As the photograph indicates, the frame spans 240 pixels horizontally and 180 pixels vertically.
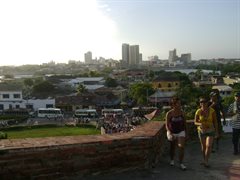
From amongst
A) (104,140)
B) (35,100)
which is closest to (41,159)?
(104,140)

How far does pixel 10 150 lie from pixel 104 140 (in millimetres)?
1260

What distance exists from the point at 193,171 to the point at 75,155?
1809 millimetres

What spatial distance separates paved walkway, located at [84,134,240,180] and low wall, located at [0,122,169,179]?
128 millimetres

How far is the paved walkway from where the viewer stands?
17.1ft

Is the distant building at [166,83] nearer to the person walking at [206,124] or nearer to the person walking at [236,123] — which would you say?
the person walking at [236,123]

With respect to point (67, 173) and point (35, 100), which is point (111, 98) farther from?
point (67, 173)

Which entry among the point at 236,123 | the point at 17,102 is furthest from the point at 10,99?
the point at 236,123

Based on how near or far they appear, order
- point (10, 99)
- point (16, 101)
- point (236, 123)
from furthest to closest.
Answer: point (10, 99)
point (16, 101)
point (236, 123)

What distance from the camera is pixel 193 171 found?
5562mm

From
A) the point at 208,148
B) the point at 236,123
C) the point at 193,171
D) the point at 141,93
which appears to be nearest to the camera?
the point at 193,171

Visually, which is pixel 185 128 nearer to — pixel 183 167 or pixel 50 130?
pixel 183 167

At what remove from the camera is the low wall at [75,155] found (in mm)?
4508

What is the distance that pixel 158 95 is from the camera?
57.9 meters

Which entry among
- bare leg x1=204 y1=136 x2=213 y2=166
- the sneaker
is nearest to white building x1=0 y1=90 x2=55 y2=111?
bare leg x1=204 y1=136 x2=213 y2=166
